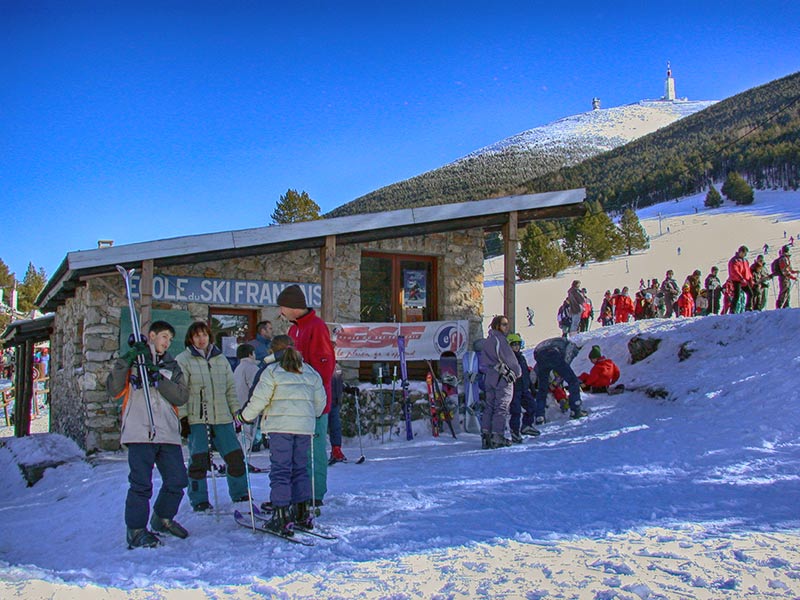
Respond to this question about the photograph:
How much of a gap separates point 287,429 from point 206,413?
1.05 m

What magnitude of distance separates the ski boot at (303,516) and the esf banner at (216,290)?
6.17 metres

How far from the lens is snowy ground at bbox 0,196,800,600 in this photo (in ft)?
12.6

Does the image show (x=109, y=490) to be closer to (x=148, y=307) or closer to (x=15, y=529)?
(x=15, y=529)

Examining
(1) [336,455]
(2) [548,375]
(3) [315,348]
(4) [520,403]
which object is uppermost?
(3) [315,348]

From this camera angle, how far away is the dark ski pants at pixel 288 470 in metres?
4.94

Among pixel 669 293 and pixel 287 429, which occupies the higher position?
pixel 669 293

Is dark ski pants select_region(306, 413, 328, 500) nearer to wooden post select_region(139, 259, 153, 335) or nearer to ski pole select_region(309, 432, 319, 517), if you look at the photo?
ski pole select_region(309, 432, 319, 517)

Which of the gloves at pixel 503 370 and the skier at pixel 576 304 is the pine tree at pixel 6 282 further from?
the gloves at pixel 503 370

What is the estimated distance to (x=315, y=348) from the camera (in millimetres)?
5727

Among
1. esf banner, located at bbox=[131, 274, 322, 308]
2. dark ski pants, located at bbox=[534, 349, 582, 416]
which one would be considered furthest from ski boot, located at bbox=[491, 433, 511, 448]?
esf banner, located at bbox=[131, 274, 322, 308]

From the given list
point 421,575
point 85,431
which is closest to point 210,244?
point 85,431

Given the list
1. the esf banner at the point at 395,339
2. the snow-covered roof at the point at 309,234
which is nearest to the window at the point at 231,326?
the snow-covered roof at the point at 309,234

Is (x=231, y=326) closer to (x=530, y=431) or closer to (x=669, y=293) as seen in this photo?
(x=530, y=431)

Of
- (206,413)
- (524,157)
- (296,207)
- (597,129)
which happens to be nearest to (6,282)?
(296,207)
